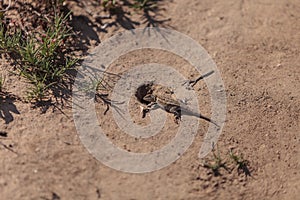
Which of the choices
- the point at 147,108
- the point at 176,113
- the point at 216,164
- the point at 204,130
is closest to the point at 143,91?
the point at 147,108

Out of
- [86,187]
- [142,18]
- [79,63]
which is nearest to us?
[86,187]

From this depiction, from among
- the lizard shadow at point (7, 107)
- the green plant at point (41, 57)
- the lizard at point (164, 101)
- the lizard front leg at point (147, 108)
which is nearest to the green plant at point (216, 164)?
the lizard at point (164, 101)

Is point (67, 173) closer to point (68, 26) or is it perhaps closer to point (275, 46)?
point (68, 26)

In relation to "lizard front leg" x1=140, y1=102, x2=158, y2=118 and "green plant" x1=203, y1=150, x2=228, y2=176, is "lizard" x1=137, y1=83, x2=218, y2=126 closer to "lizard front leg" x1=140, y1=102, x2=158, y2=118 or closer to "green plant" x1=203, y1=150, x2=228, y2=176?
"lizard front leg" x1=140, y1=102, x2=158, y2=118

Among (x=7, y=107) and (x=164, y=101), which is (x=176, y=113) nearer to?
(x=164, y=101)

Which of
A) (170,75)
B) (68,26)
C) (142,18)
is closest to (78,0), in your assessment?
(68,26)

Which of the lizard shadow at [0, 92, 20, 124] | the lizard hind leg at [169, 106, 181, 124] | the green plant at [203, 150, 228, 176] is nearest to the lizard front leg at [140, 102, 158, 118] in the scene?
the lizard hind leg at [169, 106, 181, 124]

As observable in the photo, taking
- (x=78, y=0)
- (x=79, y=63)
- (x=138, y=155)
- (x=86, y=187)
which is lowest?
(x=86, y=187)
